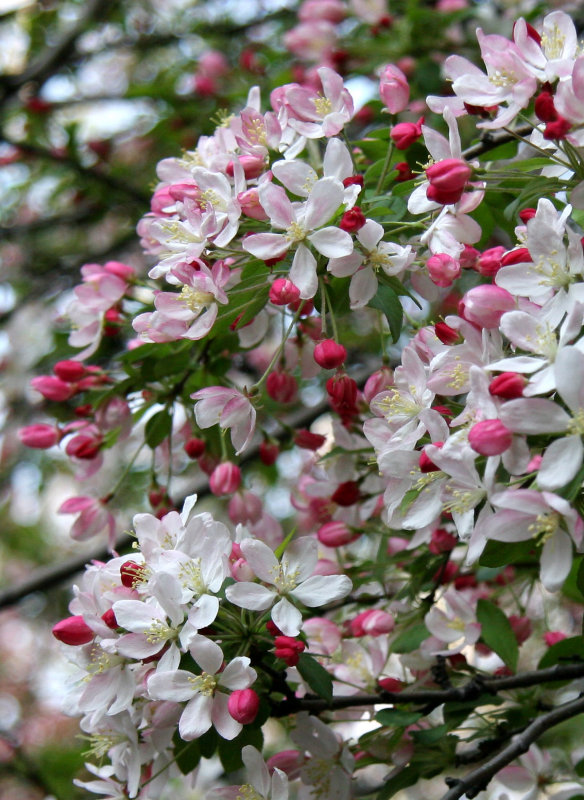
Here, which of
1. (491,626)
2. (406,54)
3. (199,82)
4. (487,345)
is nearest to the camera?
(487,345)

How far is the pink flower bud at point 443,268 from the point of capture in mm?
1231

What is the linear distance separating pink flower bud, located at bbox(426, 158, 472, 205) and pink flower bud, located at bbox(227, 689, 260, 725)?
0.72 m

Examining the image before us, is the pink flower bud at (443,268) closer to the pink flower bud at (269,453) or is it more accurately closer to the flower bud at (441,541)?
the flower bud at (441,541)

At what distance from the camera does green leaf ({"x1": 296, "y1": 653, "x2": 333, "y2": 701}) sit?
1235mm

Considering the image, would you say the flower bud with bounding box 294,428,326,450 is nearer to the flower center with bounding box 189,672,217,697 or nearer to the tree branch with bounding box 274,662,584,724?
the tree branch with bounding box 274,662,584,724

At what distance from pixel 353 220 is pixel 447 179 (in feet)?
0.46

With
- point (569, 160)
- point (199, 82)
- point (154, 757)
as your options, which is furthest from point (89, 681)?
point (199, 82)

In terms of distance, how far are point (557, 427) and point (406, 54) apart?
6.24 ft

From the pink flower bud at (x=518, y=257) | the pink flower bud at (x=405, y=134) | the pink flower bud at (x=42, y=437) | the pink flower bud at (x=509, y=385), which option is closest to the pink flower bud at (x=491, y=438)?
the pink flower bud at (x=509, y=385)

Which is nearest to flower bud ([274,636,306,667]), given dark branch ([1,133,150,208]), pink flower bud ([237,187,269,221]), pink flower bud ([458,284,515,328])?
pink flower bud ([458,284,515,328])

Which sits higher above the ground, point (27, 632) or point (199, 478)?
point (199, 478)

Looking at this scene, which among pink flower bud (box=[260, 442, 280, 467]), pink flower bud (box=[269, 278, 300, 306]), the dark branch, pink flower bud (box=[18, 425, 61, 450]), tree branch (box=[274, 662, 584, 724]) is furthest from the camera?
the dark branch

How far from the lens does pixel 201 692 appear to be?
1.16 m

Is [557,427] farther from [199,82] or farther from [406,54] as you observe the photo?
[199,82]
